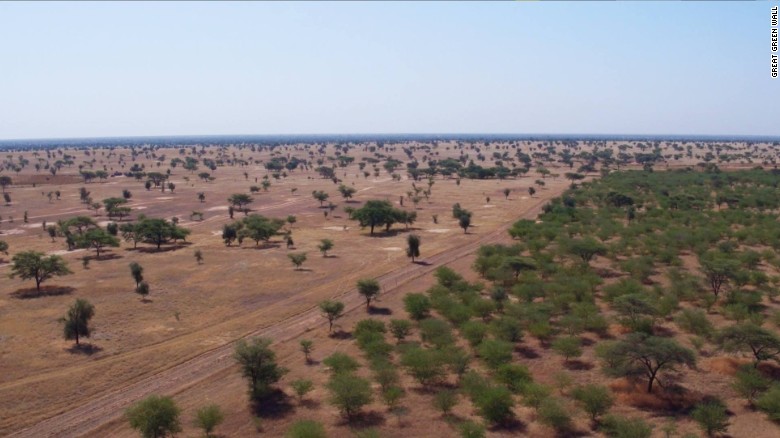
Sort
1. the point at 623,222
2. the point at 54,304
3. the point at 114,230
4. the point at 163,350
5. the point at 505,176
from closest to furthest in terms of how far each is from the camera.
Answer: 1. the point at 163,350
2. the point at 54,304
3. the point at 114,230
4. the point at 623,222
5. the point at 505,176

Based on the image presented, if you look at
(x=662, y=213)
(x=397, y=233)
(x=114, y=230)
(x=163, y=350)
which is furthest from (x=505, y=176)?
(x=163, y=350)

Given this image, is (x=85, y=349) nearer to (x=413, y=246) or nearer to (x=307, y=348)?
(x=307, y=348)

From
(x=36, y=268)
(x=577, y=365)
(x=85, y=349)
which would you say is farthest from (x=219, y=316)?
(x=577, y=365)

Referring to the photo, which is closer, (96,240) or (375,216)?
(96,240)

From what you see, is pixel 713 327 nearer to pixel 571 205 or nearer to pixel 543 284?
pixel 543 284

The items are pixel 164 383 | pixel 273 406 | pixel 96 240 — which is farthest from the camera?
pixel 96 240

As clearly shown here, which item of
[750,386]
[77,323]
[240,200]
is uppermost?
[240,200]
